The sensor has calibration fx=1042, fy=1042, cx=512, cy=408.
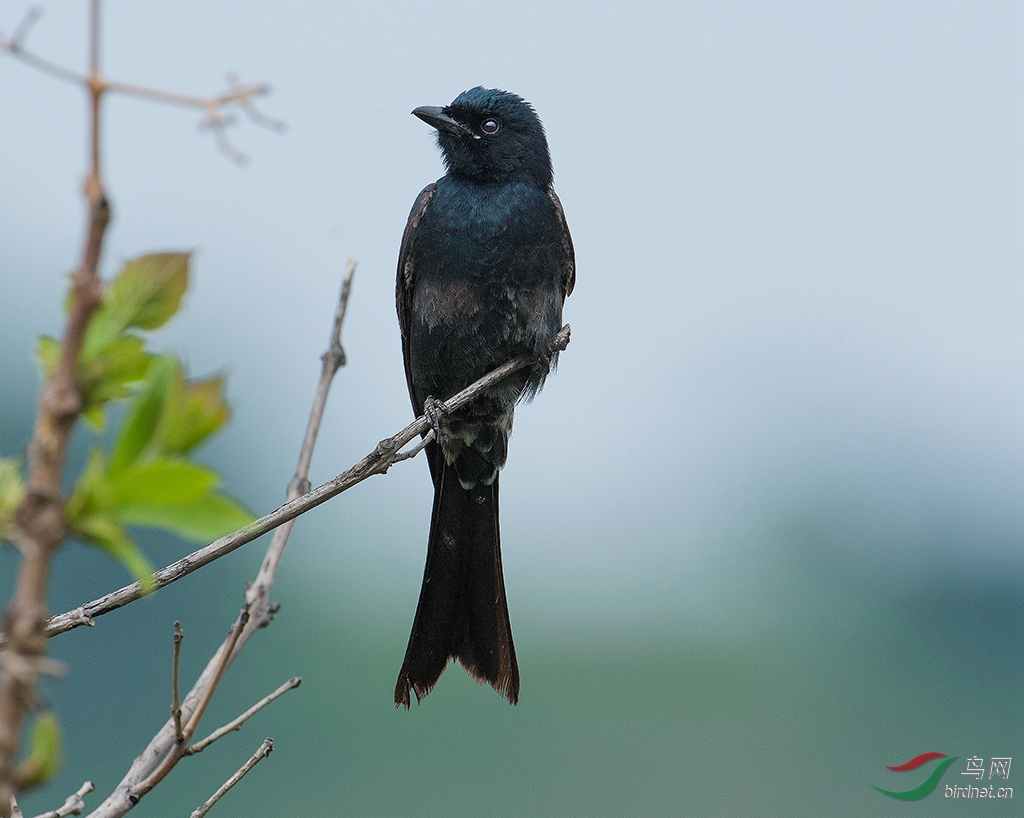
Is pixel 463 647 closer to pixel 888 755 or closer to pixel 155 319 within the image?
pixel 155 319

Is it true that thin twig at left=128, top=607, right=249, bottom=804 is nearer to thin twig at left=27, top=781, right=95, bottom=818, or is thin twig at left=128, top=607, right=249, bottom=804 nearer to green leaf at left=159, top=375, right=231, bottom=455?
thin twig at left=27, top=781, right=95, bottom=818

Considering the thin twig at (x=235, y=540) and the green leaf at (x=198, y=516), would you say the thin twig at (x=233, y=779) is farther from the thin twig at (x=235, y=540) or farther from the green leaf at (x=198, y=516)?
the green leaf at (x=198, y=516)

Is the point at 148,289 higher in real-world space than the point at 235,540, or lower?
higher

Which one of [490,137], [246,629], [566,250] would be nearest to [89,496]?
[246,629]

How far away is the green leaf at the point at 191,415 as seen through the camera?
2.06 ft

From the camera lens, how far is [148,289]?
646mm

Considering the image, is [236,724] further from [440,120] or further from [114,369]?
[440,120]

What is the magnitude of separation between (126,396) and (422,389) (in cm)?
449

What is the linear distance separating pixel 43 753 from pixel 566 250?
181 inches

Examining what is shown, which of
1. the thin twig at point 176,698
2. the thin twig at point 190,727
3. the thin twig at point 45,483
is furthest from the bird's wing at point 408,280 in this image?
the thin twig at point 45,483

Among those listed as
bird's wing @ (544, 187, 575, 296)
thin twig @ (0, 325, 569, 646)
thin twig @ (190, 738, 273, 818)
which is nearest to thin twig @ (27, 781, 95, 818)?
thin twig @ (190, 738, 273, 818)

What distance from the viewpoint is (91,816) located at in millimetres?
1650

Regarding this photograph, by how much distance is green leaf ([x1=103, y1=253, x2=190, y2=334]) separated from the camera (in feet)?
2.11

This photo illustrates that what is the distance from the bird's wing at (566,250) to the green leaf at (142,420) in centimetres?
455
